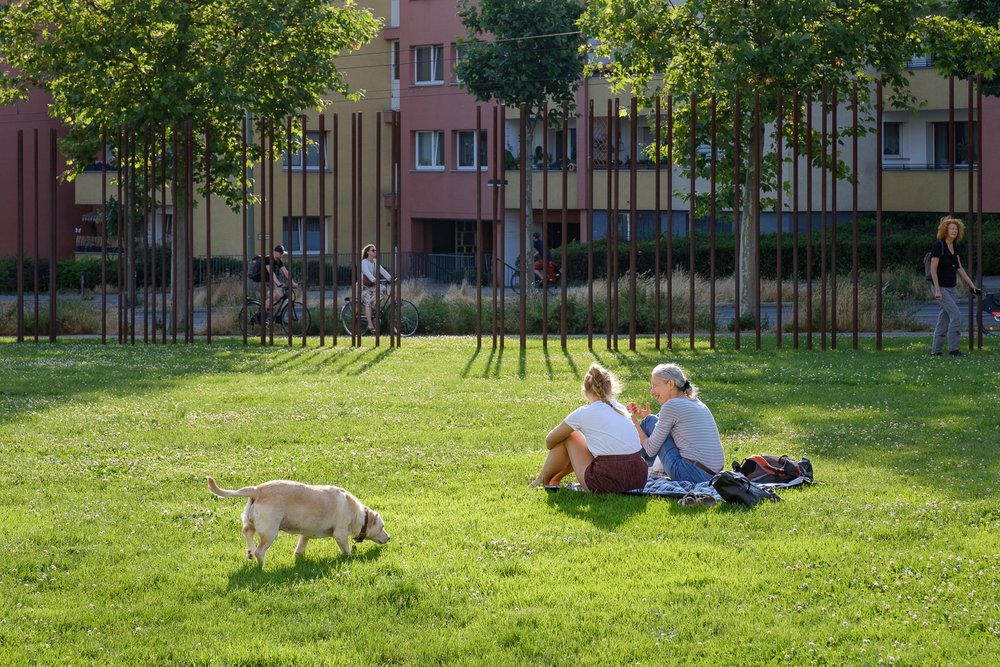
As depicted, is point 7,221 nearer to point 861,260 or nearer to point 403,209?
point 403,209

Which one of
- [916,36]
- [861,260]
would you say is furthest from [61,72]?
[861,260]

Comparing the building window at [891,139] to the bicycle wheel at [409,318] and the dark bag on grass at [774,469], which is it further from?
the dark bag on grass at [774,469]

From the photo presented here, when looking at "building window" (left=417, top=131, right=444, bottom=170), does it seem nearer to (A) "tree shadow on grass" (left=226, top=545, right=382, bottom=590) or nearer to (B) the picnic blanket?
(B) the picnic blanket

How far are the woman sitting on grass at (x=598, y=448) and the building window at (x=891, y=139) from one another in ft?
135

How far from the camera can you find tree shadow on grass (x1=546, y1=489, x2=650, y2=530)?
8.49 meters

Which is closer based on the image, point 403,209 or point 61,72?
point 61,72

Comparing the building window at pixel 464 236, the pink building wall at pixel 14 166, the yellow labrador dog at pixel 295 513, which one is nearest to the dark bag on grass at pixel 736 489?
the yellow labrador dog at pixel 295 513

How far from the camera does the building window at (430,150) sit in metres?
54.1

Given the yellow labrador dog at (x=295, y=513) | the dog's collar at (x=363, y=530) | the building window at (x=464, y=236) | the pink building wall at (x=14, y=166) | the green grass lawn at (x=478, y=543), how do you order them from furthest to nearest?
the building window at (x=464, y=236) < the pink building wall at (x=14, y=166) < the dog's collar at (x=363, y=530) < the yellow labrador dog at (x=295, y=513) < the green grass lawn at (x=478, y=543)

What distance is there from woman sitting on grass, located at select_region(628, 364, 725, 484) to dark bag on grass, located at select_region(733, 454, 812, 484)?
0.21m

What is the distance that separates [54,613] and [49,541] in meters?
1.46

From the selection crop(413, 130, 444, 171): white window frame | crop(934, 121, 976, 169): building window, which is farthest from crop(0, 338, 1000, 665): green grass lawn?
crop(413, 130, 444, 171): white window frame

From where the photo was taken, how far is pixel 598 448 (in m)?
9.32

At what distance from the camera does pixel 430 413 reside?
13266 mm
